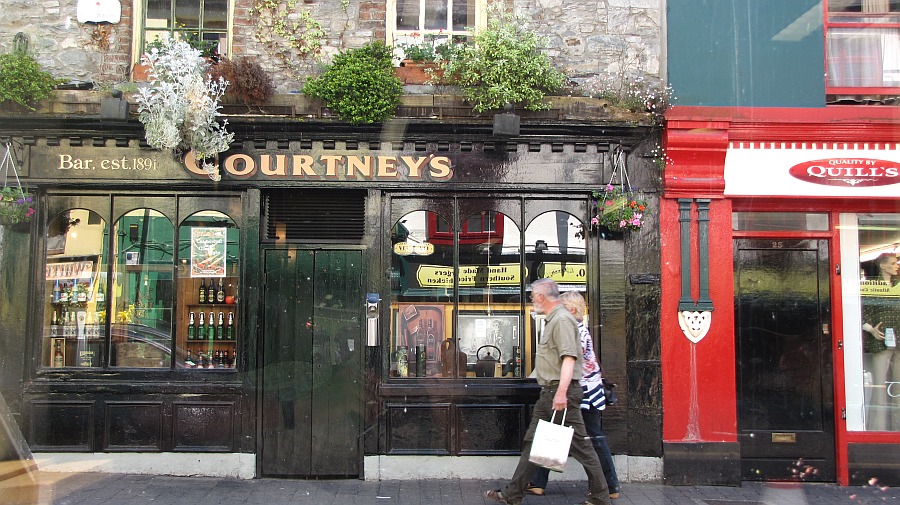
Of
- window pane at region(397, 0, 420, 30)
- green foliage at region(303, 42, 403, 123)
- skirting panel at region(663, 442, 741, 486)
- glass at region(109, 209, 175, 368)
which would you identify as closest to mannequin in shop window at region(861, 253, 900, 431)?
skirting panel at region(663, 442, 741, 486)

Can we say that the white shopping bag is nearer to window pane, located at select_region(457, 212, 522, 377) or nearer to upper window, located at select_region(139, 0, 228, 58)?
window pane, located at select_region(457, 212, 522, 377)

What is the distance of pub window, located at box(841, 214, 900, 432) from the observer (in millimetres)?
7402

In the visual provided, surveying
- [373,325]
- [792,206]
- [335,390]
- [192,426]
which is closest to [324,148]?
[373,325]

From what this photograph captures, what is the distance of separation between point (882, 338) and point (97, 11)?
8.99 meters

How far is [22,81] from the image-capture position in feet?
23.0

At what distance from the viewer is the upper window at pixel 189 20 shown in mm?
7590

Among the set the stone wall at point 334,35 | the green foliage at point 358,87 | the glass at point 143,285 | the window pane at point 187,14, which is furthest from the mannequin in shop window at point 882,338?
the window pane at point 187,14

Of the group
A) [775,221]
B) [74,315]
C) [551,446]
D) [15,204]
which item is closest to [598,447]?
[551,446]

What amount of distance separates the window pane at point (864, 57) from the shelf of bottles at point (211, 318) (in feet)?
22.4

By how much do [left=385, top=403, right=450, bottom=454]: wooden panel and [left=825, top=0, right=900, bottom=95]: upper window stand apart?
215 inches

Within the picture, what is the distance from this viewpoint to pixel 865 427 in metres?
7.37

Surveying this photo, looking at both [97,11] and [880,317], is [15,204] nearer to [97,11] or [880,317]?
[97,11]

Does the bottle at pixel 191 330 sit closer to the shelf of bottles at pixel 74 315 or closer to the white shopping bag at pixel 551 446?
the shelf of bottles at pixel 74 315

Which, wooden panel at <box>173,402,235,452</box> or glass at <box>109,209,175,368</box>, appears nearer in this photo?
wooden panel at <box>173,402,235,452</box>
